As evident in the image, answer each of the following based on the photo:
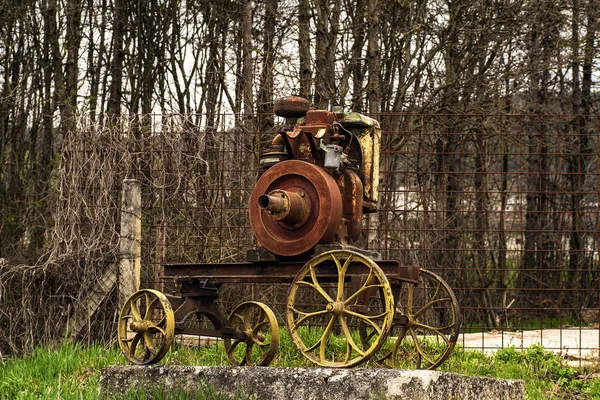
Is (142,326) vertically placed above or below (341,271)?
below

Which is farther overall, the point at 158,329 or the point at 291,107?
the point at 291,107

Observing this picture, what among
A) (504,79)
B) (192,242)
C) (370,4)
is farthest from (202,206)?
Answer: (504,79)

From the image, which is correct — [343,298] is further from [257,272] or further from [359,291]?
[257,272]

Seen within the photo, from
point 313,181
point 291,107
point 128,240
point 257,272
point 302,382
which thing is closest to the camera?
point 302,382

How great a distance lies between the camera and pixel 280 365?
7.95 meters

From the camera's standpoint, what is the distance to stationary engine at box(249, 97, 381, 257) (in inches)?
236

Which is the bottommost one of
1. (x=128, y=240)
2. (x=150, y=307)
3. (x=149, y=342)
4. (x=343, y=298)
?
(x=149, y=342)

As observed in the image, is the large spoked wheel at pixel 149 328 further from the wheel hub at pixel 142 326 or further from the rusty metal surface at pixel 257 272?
the rusty metal surface at pixel 257 272

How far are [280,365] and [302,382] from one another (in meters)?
2.46

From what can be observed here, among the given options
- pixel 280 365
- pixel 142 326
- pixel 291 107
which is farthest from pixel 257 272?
pixel 280 365

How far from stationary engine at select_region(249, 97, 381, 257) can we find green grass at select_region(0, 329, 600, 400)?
1758 millimetres

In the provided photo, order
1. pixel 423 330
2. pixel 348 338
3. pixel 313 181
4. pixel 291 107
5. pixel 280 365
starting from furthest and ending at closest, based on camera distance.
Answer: pixel 423 330 → pixel 280 365 → pixel 291 107 → pixel 313 181 → pixel 348 338

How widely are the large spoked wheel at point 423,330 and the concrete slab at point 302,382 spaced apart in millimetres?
640

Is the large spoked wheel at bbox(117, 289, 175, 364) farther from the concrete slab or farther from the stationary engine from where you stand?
the stationary engine
